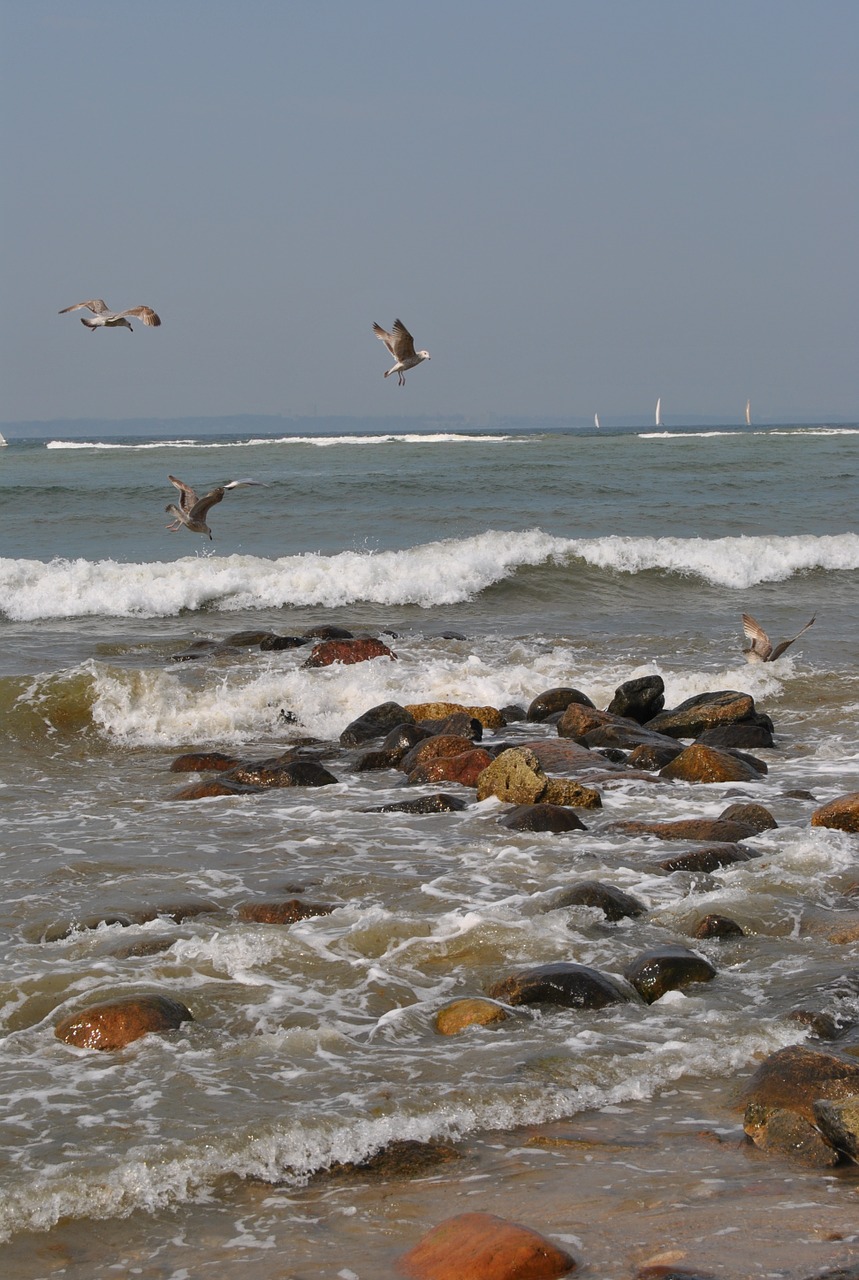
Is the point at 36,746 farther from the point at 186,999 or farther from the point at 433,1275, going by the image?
the point at 433,1275

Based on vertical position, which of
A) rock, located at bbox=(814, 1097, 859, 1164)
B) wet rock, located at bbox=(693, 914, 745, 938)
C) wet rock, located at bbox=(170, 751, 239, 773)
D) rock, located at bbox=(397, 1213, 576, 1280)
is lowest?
wet rock, located at bbox=(170, 751, 239, 773)

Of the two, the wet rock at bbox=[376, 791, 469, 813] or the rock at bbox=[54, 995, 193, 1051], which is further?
the wet rock at bbox=[376, 791, 469, 813]

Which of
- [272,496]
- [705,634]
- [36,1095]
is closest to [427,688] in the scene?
[705,634]

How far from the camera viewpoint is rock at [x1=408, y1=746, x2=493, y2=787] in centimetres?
880

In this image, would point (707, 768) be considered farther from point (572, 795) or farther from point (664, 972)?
point (664, 972)

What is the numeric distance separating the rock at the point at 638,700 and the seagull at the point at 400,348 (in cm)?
368

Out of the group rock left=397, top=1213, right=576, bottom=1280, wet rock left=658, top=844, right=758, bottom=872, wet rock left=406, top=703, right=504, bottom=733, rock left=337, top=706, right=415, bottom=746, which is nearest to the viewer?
rock left=397, top=1213, right=576, bottom=1280

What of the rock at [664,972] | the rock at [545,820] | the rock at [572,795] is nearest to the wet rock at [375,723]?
the rock at [572,795]

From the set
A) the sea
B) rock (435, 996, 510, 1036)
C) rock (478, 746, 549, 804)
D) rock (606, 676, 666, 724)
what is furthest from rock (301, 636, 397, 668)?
rock (435, 996, 510, 1036)

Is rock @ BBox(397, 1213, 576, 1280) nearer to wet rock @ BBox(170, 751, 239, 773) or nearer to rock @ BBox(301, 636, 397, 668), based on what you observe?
wet rock @ BBox(170, 751, 239, 773)

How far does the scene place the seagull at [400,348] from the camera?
1203 centimetres

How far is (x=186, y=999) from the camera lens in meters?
5.07

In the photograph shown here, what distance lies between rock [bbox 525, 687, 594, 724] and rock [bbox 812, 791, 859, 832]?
361 centimetres

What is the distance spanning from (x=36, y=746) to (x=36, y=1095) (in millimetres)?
6699
